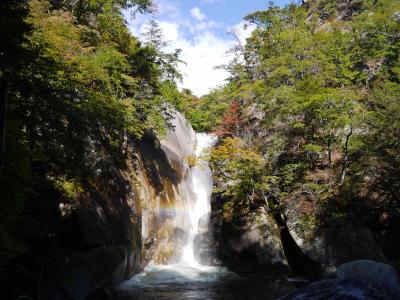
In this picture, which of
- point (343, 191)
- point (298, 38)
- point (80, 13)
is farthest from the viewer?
point (298, 38)

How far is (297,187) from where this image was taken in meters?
19.2

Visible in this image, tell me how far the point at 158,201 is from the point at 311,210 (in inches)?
339

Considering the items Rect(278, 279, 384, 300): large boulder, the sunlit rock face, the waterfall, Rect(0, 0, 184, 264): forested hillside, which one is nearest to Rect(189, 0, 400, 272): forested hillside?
the sunlit rock face

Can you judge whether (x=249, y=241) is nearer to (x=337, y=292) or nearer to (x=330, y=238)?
(x=330, y=238)

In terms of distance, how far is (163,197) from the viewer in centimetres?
2164

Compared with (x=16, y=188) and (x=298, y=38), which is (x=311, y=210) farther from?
(x=298, y=38)

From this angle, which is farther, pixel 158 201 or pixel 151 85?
pixel 151 85

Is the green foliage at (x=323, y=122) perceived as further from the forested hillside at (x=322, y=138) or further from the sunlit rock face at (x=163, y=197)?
the sunlit rock face at (x=163, y=197)

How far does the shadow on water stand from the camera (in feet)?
46.8

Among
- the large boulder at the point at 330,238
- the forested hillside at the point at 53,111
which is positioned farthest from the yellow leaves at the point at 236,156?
the forested hillside at the point at 53,111

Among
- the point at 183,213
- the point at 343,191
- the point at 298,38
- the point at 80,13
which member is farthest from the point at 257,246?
the point at 298,38

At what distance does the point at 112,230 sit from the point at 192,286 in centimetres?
498

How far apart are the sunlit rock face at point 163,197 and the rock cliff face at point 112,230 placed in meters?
0.05

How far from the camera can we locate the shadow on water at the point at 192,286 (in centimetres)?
1427
